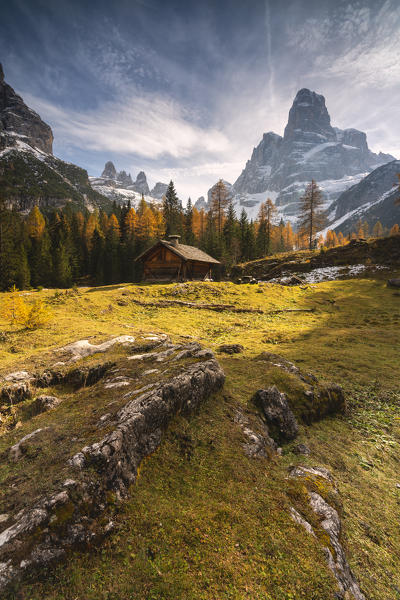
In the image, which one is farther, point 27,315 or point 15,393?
point 27,315

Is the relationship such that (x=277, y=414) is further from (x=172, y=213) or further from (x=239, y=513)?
(x=172, y=213)

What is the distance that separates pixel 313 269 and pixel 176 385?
41505mm

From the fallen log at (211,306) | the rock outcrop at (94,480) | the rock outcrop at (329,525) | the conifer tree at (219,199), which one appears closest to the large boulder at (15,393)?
the rock outcrop at (94,480)

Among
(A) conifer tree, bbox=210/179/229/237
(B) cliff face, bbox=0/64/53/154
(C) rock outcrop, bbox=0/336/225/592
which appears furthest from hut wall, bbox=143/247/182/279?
(B) cliff face, bbox=0/64/53/154

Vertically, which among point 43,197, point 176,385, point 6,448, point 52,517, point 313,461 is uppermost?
point 43,197

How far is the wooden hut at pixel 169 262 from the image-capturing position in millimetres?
30922

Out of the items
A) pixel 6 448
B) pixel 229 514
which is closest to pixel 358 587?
pixel 229 514

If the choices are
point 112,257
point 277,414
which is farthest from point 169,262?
point 277,414

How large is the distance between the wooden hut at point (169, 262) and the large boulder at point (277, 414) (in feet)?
82.9

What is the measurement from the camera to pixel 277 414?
17.9 feet

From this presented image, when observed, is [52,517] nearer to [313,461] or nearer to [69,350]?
[313,461]

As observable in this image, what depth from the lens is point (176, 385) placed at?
4398 millimetres

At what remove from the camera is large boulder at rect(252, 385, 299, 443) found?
528cm

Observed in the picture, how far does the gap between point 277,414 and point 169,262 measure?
2768 centimetres
